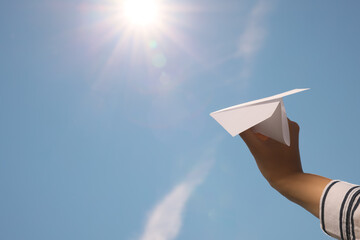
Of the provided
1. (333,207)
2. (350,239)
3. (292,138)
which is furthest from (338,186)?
(292,138)

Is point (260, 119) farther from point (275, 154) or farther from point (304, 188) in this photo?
point (304, 188)

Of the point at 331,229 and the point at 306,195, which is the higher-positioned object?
the point at 306,195

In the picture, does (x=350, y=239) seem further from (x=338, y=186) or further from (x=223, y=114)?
(x=223, y=114)

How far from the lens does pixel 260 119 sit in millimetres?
1368

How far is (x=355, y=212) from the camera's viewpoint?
997 millimetres

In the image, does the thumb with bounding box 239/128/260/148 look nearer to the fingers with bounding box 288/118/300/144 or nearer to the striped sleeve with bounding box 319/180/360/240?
the fingers with bounding box 288/118/300/144

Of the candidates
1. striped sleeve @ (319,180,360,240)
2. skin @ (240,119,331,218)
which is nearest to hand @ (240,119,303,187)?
skin @ (240,119,331,218)

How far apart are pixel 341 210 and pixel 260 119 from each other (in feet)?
1.69

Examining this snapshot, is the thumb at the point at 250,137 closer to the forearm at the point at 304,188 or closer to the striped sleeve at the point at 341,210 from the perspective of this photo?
the forearm at the point at 304,188

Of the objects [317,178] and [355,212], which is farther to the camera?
[317,178]

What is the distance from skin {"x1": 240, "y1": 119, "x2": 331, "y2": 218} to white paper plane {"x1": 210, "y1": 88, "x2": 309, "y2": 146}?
39 millimetres

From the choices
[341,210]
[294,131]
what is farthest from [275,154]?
[341,210]

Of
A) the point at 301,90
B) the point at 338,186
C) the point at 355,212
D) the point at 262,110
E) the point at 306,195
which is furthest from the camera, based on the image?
the point at 301,90

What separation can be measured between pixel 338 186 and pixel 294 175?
242mm
